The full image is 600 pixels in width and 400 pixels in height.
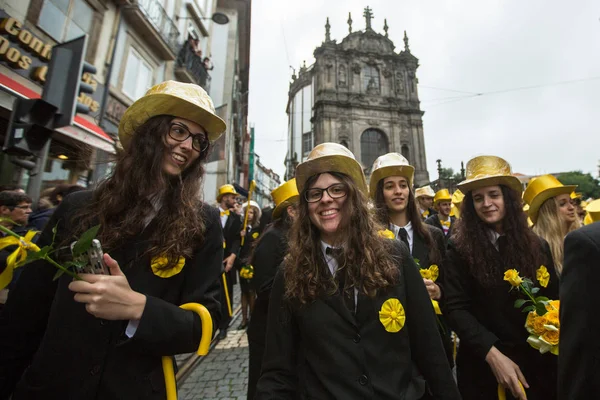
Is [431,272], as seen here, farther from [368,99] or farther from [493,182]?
[368,99]

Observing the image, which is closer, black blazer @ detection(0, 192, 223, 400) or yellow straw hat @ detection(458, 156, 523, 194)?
black blazer @ detection(0, 192, 223, 400)

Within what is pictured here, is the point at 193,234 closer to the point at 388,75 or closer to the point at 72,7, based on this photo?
the point at 72,7

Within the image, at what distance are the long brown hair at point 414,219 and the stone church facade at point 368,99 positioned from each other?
3121 cm

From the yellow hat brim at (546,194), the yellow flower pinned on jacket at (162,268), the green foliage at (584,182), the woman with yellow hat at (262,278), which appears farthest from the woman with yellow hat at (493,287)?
the green foliage at (584,182)

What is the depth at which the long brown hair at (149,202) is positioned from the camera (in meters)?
1.40

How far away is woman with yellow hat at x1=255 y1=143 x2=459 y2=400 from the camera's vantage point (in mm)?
1476

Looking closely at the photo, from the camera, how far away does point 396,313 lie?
1559 millimetres

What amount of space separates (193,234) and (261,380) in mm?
841

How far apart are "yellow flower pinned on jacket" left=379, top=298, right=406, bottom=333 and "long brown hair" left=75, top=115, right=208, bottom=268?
3.38ft

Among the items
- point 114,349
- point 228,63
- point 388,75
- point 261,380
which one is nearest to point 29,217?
point 114,349

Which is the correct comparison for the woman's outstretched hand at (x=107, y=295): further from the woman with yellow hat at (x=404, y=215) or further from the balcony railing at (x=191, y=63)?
the balcony railing at (x=191, y=63)

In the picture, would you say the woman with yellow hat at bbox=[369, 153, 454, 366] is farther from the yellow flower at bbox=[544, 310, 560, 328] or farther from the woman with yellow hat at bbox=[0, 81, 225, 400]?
the woman with yellow hat at bbox=[0, 81, 225, 400]

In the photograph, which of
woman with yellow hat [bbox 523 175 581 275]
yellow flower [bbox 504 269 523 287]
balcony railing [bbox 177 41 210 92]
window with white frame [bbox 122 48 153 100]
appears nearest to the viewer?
yellow flower [bbox 504 269 523 287]

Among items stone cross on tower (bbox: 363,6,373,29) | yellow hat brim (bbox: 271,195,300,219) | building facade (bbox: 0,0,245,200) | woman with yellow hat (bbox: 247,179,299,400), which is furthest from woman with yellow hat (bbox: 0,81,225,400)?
stone cross on tower (bbox: 363,6,373,29)
